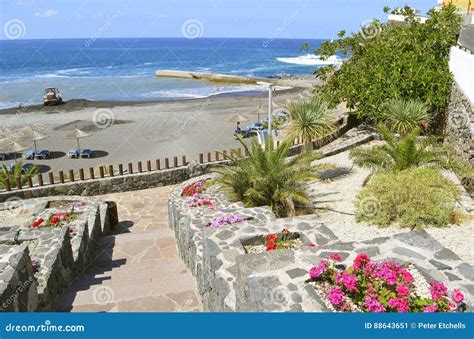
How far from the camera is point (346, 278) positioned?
411cm

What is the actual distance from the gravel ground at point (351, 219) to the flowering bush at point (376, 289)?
2451 mm

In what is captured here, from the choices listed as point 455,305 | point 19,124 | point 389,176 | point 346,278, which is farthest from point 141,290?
point 19,124

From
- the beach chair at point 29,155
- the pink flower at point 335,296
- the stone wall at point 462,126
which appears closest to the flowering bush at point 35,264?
the pink flower at point 335,296

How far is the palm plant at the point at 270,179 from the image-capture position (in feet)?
27.7

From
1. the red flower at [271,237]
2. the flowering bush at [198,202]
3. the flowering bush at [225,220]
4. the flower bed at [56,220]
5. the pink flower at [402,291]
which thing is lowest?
the flower bed at [56,220]

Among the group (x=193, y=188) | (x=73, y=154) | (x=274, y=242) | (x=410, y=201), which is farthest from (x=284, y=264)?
(x=73, y=154)

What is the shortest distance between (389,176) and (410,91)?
20.8 feet

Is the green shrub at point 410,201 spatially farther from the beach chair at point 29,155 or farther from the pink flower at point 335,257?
the beach chair at point 29,155

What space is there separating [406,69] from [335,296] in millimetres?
11400

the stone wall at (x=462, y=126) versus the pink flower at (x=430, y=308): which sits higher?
the stone wall at (x=462, y=126)

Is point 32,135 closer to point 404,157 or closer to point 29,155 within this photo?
point 29,155

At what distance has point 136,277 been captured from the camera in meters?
7.11

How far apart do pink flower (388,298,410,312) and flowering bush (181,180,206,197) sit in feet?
23.2

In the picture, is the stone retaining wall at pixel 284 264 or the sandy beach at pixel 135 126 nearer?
the stone retaining wall at pixel 284 264
